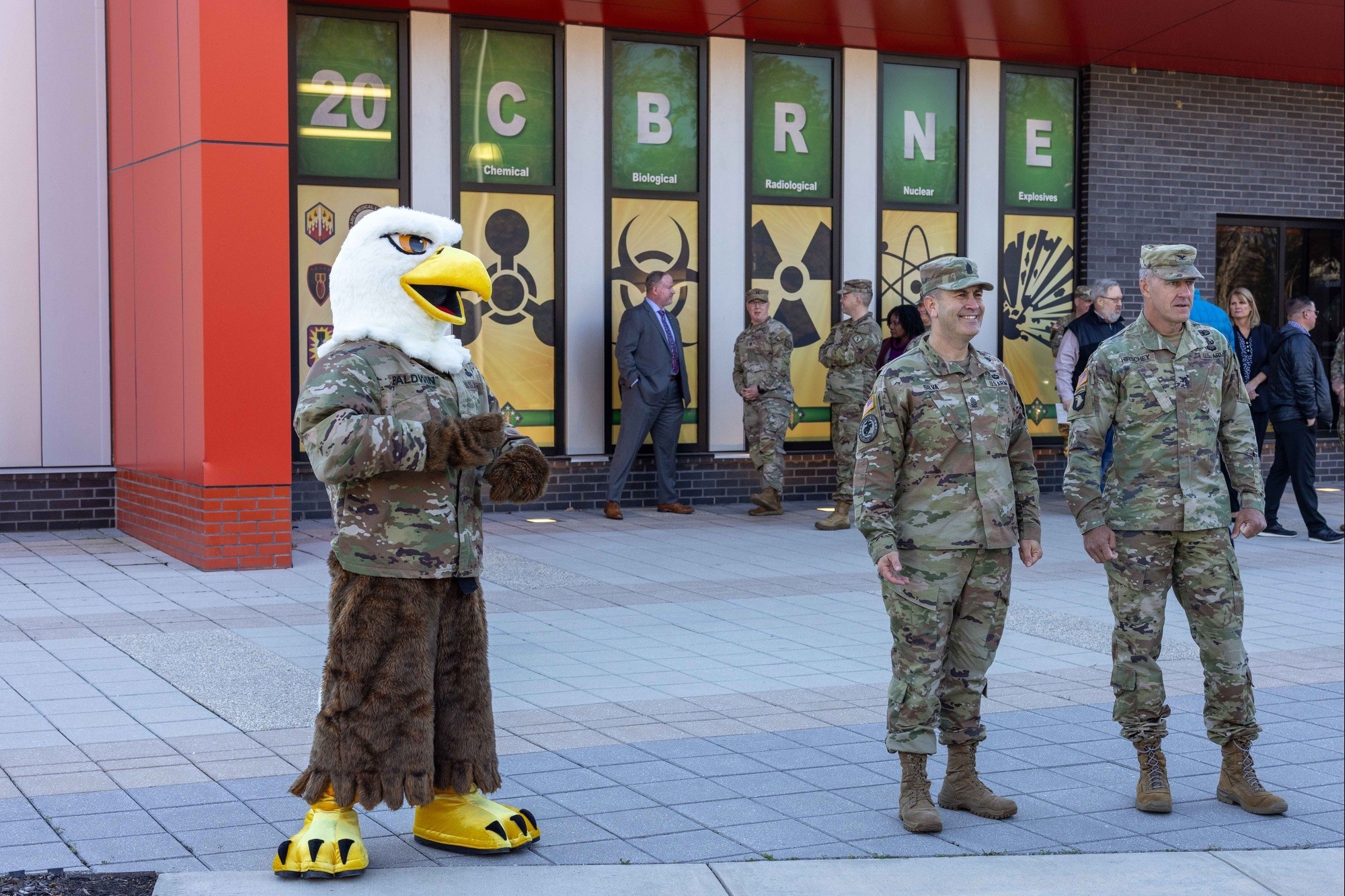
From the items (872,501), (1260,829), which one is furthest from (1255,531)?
(872,501)

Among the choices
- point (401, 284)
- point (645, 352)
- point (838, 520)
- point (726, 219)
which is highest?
point (726, 219)

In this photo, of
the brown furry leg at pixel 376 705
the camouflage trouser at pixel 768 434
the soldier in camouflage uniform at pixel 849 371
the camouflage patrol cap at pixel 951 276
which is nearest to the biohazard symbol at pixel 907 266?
the soldier in camouflage uniform at pixel 849 371

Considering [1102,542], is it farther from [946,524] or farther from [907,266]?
[907,266]

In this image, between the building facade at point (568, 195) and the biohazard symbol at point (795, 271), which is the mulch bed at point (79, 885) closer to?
the building facade at point (568, 195)

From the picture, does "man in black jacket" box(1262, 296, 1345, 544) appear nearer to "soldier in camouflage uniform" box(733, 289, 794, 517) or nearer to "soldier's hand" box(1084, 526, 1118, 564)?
"soldier in camouflage uniform" box(733, 289, 794, 517)

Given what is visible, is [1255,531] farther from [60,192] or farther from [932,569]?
[60,192]

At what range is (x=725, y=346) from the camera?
14414mm

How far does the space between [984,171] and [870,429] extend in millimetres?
10667

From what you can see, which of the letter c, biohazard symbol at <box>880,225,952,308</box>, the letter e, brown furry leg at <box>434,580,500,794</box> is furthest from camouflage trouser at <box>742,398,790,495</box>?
brown furry leg at <box>434,580,500,794</box>

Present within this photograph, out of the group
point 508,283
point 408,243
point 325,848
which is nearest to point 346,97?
point 508,283

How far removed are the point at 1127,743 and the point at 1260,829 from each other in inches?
40.3

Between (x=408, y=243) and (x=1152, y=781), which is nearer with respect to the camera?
(x=408, y=243)

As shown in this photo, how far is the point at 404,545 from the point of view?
14.9ft

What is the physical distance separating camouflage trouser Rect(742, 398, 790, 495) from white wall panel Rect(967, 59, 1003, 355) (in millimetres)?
2752
